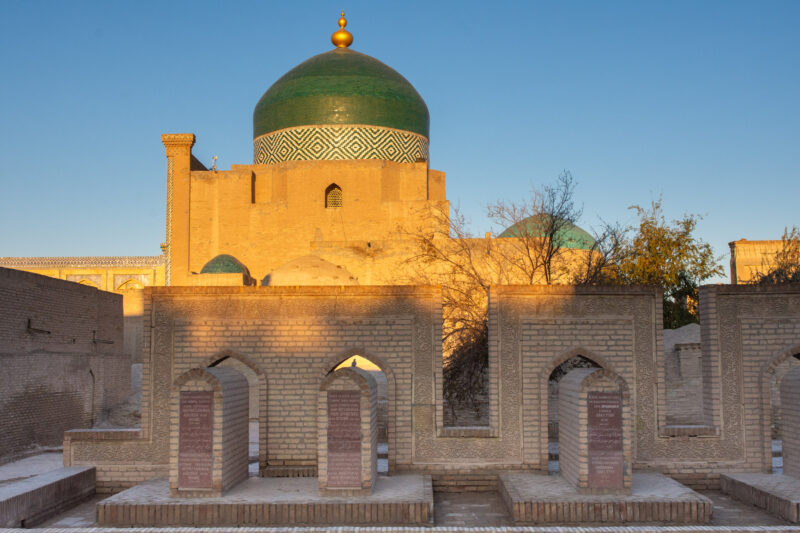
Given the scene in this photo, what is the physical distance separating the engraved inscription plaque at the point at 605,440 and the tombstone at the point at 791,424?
1916mm

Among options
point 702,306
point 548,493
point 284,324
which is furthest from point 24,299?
point 702,306

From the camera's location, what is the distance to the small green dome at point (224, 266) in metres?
20.0

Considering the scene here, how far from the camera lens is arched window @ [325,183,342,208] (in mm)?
21797

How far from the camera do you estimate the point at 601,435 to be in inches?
281

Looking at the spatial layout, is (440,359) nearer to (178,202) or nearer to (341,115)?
(341,115)

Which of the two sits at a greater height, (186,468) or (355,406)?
(355,406)

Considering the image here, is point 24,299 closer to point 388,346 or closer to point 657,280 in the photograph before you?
point 388,346

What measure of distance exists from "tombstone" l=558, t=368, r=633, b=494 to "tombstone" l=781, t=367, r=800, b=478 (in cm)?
179

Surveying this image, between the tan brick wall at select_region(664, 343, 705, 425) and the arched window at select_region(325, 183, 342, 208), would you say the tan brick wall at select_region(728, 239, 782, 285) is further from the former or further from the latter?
the arched window at select_region(325, 183, 342, 208)

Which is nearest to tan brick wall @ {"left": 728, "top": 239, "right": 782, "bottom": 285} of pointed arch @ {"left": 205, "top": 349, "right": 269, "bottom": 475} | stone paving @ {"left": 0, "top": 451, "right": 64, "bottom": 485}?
pointed arch @ {"left": 205, "top": 349, "right": 269, "bottom": 475}

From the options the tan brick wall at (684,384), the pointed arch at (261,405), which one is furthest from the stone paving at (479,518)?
the tan brick wall at (684,384)

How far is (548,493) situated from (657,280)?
495 inches

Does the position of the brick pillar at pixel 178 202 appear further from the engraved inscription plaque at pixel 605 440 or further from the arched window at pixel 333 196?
the engraved inscription plaque at pixel 605 440

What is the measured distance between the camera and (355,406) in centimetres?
720
